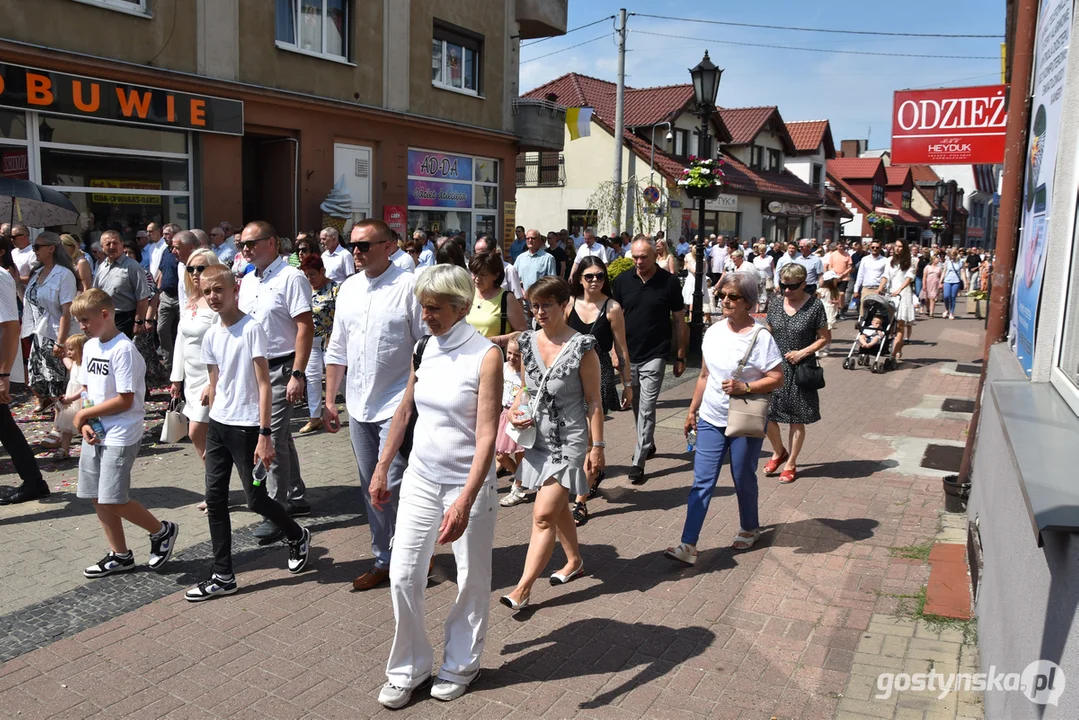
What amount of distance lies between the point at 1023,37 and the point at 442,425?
5.03 m

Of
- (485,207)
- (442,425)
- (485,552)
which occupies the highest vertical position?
(485,207)

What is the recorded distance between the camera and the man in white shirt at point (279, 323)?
18.6ft

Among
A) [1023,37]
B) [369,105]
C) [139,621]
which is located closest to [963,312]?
[369,105]

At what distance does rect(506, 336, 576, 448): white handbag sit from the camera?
473cm

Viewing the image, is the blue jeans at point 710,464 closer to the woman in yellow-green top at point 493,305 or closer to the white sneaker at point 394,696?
the woman in yellow-green top at point 493,305

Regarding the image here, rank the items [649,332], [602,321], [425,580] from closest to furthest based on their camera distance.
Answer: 1. [425,580]
2. [602,321]
3. [649,332]

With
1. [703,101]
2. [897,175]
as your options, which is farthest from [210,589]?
[897,175]

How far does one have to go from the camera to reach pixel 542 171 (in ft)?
118

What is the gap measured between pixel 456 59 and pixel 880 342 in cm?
1098

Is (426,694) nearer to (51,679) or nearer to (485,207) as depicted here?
(51,679)

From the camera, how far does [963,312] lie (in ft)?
86.9

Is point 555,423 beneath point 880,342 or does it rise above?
above

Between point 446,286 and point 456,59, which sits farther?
point 456,59

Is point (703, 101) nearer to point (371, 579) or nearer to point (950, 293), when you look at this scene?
point (371, 579)
